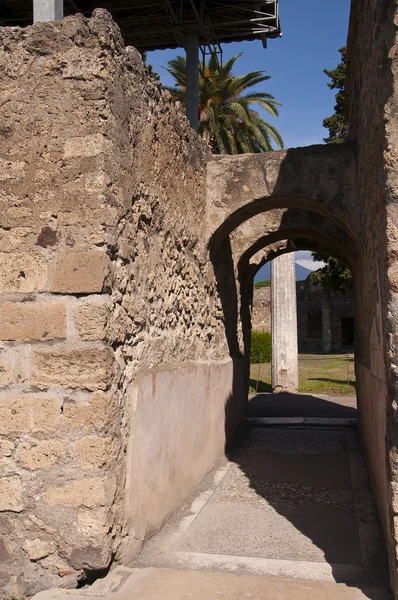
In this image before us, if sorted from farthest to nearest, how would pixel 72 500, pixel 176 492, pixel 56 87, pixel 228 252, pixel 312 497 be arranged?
pixel 228 252 < pixel 312 497 < pixel 176 492 < pixel 56 87 < pixel 72 500

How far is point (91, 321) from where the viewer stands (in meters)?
3.20

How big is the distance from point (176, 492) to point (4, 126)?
2841 millimetres

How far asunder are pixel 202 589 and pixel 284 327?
36.7 ft

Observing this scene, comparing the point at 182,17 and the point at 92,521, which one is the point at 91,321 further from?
the point at 182,17

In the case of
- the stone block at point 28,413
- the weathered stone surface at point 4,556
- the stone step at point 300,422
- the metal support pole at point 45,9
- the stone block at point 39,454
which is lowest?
the stone step at point 300,422

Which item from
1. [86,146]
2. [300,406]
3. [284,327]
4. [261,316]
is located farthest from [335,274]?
[86,146]

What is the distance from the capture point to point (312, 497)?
5.02 meters

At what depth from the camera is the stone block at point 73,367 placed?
318 centimetres

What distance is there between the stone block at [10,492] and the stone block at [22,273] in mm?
1011

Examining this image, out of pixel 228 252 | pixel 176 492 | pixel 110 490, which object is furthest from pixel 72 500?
pixel 228 252

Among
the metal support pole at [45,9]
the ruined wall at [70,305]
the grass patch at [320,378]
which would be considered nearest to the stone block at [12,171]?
the ruined wall at [70,305]

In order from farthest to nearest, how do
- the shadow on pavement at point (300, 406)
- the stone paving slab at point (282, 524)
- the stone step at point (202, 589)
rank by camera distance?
the shadow on pavement at point (300, 406), the stone paving slab at point (282, 524), the stone step at point (202, 589)

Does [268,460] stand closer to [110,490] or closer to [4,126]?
[110,490]

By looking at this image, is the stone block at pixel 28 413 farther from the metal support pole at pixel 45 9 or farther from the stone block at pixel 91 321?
the metal support pole at pixel 45 9
